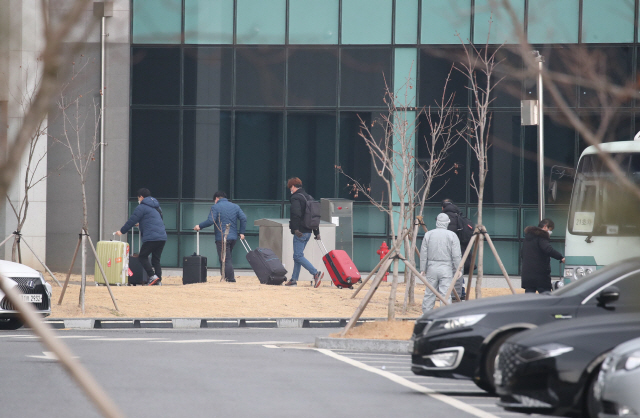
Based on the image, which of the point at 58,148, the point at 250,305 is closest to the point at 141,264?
the point at 250,305

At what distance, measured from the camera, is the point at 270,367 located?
375 inches


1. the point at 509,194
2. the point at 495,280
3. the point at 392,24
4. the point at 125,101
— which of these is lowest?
the point at 495,280

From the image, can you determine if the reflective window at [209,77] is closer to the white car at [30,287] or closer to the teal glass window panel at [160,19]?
the white car at [30,287]

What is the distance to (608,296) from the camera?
725cm

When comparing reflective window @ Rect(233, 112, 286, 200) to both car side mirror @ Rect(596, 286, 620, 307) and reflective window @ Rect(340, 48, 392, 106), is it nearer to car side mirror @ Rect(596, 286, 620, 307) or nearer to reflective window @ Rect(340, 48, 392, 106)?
reflective window @ Rect(340, 48, 392, 106)

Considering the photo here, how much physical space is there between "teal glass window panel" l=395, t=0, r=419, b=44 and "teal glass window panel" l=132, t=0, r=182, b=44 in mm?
22295

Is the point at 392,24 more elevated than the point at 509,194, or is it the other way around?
the point at 392,24

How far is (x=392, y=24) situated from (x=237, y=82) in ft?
14.0

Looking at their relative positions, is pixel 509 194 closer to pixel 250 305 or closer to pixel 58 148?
pixel 250 305

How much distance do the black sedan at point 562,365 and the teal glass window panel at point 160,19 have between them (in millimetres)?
4737

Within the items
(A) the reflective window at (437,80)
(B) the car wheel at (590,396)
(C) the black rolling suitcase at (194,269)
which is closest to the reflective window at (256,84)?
(A) the reflective window at (437,80)

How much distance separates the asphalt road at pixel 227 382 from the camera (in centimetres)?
710

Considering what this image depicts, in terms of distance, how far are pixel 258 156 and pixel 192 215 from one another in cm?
233

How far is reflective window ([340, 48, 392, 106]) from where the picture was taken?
2425 cm
